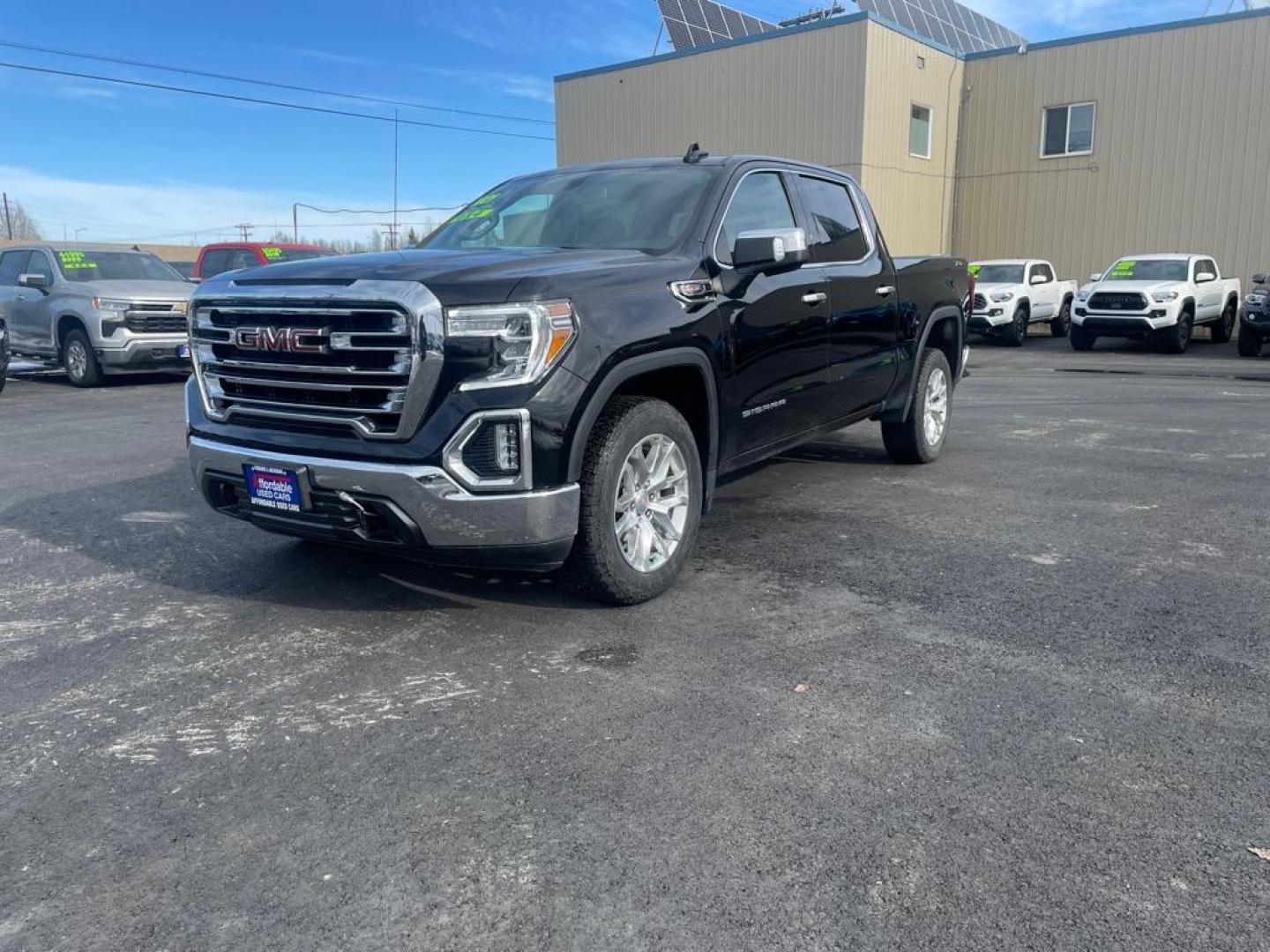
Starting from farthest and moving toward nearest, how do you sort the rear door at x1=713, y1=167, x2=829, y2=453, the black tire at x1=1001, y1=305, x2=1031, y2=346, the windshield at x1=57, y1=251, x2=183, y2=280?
the black tire at x1=1001, y1=305, x2=1031, y2=346 < the windshield at x1=57, y1=251, x2=183, y2=280 < the rear door at x1=713, y1=167, x2=829, y2=453

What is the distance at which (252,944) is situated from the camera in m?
2.28

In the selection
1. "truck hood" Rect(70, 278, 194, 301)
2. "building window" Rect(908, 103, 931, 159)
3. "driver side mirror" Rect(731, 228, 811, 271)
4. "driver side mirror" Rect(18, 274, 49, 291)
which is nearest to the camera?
"driver side mirror" Rect(731, 228, 811, 271)

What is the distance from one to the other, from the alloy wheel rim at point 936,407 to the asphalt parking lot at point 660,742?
1.63m

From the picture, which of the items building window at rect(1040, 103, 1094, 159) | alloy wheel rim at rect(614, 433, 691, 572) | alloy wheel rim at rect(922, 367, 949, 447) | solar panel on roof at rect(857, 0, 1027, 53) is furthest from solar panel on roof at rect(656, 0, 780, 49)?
alloy wheel rim at rect(614, 433, 691, 572)

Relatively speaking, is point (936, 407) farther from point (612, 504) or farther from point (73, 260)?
point (73, 260)

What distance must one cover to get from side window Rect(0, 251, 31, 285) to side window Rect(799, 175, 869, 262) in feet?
43.8

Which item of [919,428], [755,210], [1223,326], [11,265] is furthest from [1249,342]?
[11,265]

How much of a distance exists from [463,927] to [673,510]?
2441 mm

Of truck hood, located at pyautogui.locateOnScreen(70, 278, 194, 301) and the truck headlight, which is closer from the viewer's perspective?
the truck headlight

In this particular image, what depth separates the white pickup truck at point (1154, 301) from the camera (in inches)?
744

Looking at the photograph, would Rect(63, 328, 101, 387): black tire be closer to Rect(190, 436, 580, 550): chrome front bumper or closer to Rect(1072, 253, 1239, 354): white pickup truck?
Rect(190, 436, 580, 550): chrome front bumper

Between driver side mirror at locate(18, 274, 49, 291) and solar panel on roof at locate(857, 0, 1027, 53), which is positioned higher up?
solar panel on roof at locate(857, 0, 1027, 53)

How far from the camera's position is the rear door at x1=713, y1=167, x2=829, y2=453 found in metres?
4.85

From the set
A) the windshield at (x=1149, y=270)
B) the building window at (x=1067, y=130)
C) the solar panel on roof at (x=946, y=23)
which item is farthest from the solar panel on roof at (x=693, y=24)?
the windshield at (x=1149, y=270)
